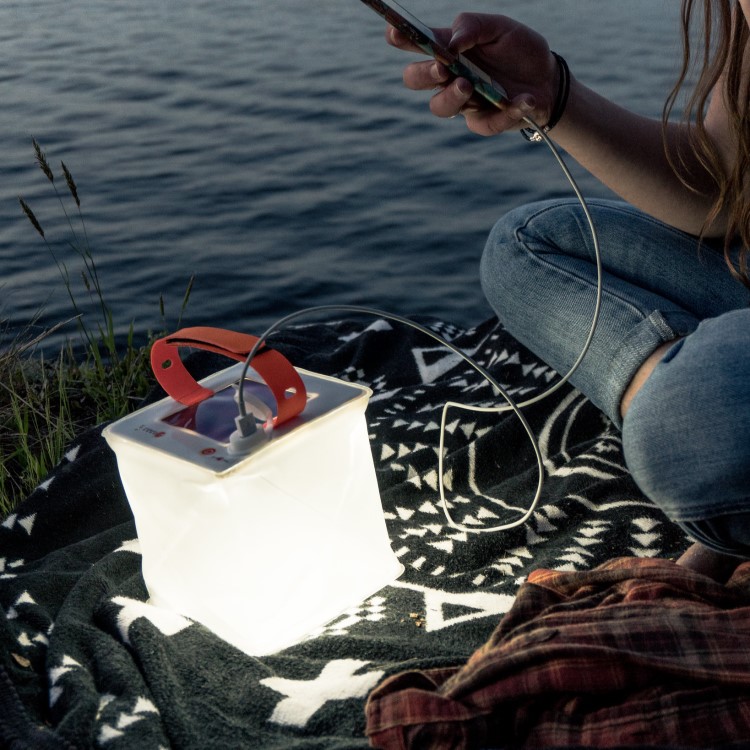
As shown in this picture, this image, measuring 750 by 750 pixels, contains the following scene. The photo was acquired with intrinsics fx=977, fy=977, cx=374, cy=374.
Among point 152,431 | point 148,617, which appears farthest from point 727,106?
point 148,617

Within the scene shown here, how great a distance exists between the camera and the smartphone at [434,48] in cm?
116

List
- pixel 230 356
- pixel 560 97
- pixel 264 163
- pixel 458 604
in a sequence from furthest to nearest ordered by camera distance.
A: 1. pixel 264 163
2. pixel 560 97
3. pixel 458 604
4. pixel 230 356

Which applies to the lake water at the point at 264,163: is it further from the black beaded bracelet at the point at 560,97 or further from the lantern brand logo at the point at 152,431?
the lantern brand logo at the point at 152,431

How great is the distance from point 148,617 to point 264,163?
3330 millimetres

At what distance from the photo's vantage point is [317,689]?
1.14 m

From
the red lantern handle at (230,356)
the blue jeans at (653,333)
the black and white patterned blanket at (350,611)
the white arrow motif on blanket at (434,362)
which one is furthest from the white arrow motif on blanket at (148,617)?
the white arrow motif on blanket at (434,362)

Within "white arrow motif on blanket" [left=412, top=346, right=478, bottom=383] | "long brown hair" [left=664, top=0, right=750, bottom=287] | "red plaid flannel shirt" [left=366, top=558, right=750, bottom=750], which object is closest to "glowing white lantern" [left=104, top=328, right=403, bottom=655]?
"red plaid flannel shirt" [left=366, top=558, right=750, bottom=750]

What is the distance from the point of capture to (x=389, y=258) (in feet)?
11.7

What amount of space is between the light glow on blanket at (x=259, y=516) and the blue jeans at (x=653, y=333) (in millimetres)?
364

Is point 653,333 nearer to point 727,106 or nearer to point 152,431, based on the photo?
point 727,106

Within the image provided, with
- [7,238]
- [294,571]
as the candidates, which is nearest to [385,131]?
[7,238]

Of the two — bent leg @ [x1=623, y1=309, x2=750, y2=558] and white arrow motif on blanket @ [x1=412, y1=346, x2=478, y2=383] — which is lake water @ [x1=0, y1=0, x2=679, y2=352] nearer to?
white arrow motif on blanket @ [x1=412, y1=346, x2=478, y2=383]

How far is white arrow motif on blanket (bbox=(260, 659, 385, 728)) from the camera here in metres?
Answer: 1.10

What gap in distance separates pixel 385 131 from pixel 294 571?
149 inches
